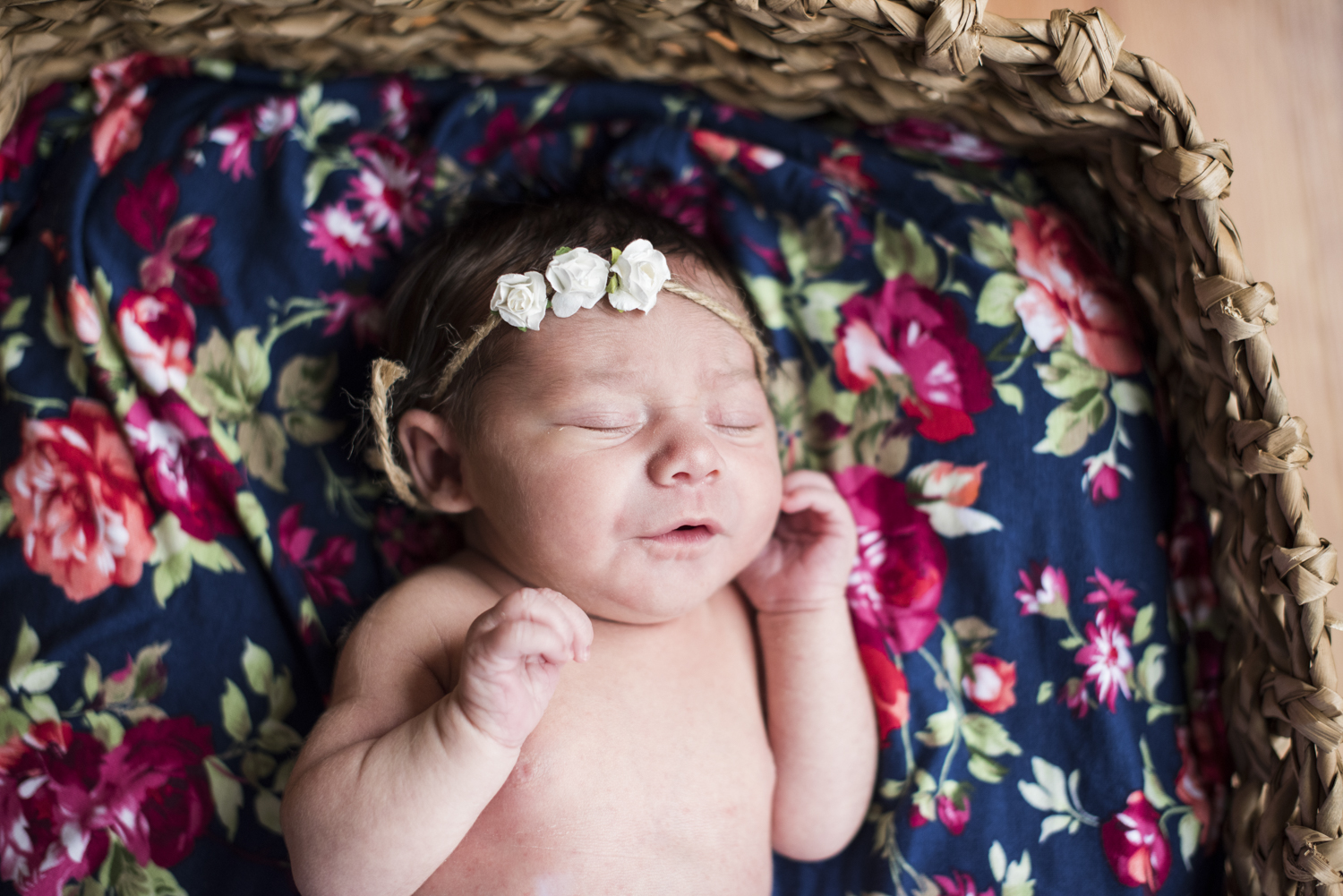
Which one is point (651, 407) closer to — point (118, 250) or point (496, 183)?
point (496, 183)

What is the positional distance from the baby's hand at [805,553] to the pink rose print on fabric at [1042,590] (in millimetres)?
281

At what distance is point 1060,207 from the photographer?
5.25 ft

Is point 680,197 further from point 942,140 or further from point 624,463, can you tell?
point 624,463

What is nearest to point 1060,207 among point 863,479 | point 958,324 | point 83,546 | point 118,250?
point 958,324

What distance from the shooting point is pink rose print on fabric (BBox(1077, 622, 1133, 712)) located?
1.45 m

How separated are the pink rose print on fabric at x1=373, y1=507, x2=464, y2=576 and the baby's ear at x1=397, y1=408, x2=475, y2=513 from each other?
16 centimetres

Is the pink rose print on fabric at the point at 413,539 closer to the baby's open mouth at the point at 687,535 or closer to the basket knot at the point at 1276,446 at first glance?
the baby's open mouth at the point at 687,535

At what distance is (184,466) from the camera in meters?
1.53

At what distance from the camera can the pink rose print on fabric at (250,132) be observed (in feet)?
5.10

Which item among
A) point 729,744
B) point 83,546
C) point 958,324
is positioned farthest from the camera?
point 958,324

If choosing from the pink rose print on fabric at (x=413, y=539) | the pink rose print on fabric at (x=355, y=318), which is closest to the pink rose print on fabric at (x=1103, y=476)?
the pink rose print on fabric at (x=413, y=539)

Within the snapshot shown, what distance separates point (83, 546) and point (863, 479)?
1.28m

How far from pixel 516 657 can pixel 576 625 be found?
77mm

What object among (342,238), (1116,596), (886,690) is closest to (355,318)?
(342,238)
